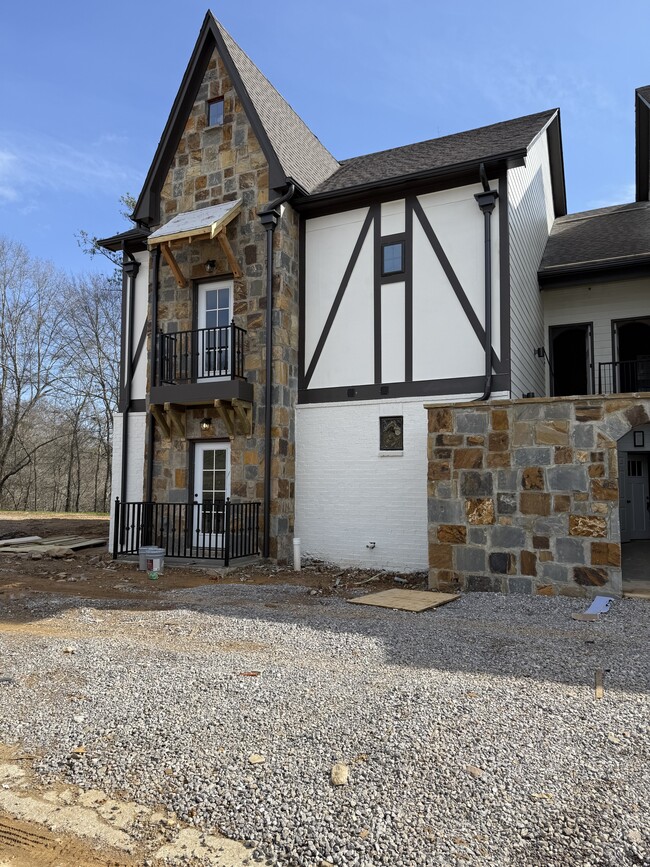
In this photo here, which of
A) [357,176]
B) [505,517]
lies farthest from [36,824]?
[357,176]

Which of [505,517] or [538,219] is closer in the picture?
[505,517]

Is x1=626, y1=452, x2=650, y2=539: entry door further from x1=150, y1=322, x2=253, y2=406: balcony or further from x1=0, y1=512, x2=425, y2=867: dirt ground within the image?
x1=150, y1=322, x2=253, y2=406: balcony

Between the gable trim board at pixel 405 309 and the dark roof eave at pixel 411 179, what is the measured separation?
25 centimetres

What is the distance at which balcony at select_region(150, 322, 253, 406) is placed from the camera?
35.1 ft

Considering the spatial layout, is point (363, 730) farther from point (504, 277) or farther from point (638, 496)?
point (638, 496)

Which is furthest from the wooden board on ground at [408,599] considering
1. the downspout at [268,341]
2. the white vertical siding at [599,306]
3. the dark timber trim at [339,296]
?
the white vertical siding at [599,306]

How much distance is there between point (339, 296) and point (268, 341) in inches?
61.6

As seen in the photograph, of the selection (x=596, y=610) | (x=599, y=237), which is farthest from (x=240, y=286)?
(x=599, y=237)

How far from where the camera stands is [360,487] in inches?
415

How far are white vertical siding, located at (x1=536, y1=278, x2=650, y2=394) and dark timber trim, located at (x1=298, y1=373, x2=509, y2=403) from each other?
4531 mm

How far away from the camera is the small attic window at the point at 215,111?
11.9 metres

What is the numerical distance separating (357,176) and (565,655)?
9514 mm

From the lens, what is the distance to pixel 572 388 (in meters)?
14.1

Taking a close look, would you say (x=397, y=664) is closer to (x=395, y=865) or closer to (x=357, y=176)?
(x=395, y=865)
